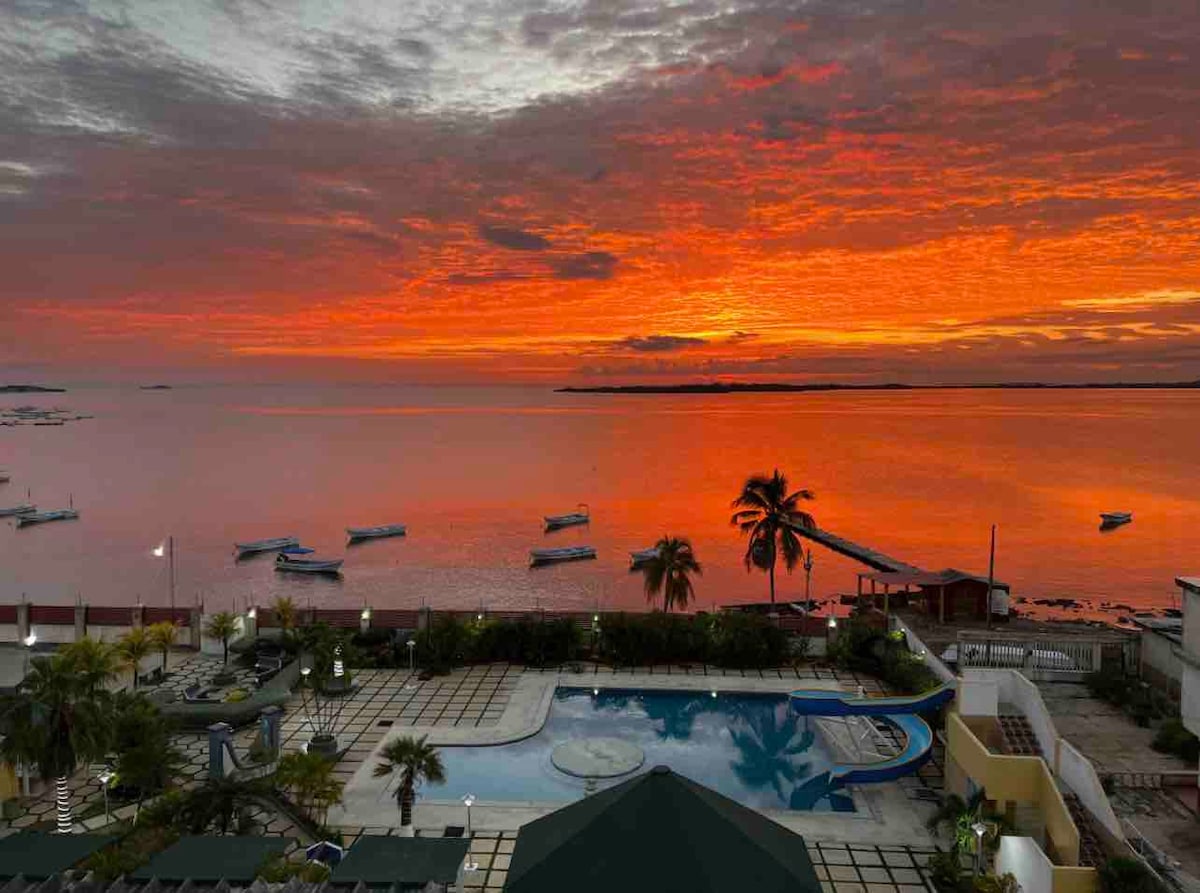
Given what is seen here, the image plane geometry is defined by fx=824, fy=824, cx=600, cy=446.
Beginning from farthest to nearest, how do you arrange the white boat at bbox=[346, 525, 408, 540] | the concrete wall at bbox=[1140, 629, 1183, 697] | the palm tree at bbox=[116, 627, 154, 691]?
the white boat at bbox=[346, 525, 408, 540] → the palm tree at bbox=[116, 627, 154, 691] → the concrete wall at bbox=[1140, 629, 1183, 697]

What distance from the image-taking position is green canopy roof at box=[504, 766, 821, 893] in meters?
10.6

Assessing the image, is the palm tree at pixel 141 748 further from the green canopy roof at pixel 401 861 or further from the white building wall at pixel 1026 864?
the white building wall at pixel 1026 864

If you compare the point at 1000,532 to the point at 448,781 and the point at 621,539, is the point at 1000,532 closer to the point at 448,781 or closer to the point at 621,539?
the point at 621,539

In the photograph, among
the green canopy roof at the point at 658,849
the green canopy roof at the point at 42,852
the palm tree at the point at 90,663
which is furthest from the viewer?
the palm tree at the point at 90,663

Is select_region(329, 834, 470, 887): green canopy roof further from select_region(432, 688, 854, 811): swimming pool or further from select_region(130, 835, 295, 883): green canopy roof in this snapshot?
select_region(432, 688, 854, 811): swimming pool

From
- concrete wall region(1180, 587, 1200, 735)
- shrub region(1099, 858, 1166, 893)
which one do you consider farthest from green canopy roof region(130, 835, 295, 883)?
concrete wall region(1180, 587, 1200, 735)

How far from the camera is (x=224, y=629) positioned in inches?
1118

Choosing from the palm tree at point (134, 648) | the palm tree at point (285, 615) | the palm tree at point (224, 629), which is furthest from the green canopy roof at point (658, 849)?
the palm tree at point (224, 629)

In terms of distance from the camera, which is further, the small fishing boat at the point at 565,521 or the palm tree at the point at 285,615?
the small fishing boat at the point at 565,521

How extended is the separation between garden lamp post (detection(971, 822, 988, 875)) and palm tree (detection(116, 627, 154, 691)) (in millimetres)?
22577

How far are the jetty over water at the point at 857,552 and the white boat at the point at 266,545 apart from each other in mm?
40078

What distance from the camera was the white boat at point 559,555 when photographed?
6144cm

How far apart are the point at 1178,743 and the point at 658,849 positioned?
1280cm

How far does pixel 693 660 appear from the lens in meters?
28.8
